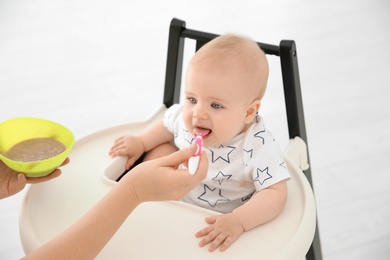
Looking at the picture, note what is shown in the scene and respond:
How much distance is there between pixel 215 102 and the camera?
3.35 feet

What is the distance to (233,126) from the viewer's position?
1043 millimetres

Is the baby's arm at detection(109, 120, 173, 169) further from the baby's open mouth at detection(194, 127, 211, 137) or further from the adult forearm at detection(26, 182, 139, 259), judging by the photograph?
the adult forearm at detection(26, 182, 139, 259)

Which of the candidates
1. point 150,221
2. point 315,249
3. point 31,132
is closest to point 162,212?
point 150,221

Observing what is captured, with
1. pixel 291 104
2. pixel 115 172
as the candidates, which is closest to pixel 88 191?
pixel 115 172

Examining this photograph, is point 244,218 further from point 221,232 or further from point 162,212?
point 162,212

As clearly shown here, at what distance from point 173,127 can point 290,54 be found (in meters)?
0.28

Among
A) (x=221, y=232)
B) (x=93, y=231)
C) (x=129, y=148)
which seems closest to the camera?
(x=93, y=231)

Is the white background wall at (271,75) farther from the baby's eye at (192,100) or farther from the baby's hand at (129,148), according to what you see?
the baby's eye at (192,100)

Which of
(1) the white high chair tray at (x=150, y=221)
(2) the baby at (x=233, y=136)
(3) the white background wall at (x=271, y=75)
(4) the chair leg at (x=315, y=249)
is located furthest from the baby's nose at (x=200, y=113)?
(3) the white background wall at (x=271, y=75)

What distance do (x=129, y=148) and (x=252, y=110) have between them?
0.92ft

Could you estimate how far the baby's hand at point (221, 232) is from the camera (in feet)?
3.18

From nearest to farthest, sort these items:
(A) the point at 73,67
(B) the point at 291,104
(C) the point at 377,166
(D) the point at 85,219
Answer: (D) the point at 85,219, (B) the point at 291,104, (C) the point at 377,166, (A) the point at 73,67

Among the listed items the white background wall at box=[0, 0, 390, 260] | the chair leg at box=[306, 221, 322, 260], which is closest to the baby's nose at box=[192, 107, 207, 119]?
the chair leg at box=[306, 221, 322, 260]

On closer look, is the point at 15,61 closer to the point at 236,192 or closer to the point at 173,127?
the point at 173,127
